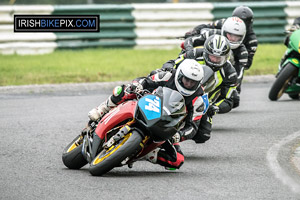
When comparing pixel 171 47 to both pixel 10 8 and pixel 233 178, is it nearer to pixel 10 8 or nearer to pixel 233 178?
pixel 10 8

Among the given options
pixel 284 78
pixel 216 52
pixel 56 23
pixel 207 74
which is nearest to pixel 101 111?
pixel 207 74

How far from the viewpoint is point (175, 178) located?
24.4ft

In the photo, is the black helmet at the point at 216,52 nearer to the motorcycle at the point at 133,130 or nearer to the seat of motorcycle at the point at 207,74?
the seat of motorcycle at the point at 207,74

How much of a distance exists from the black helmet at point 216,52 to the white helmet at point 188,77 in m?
1.95

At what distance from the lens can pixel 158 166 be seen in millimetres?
8242

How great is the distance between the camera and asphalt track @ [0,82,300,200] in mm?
6770

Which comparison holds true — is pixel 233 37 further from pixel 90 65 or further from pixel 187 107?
pixel 90 65

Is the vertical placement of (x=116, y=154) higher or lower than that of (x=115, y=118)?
lower

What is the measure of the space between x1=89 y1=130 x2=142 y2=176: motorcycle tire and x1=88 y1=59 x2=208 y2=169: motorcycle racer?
1.78 ft

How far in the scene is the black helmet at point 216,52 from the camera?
9.72m

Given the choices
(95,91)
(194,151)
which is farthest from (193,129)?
(95,91)

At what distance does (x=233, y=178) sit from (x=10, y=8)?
11299 mm

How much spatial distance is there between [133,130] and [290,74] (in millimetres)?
6661

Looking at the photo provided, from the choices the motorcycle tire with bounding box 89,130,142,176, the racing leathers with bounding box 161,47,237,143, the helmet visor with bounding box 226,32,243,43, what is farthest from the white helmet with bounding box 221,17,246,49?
the motorcycle tire with bounding box 89,130,142,176
